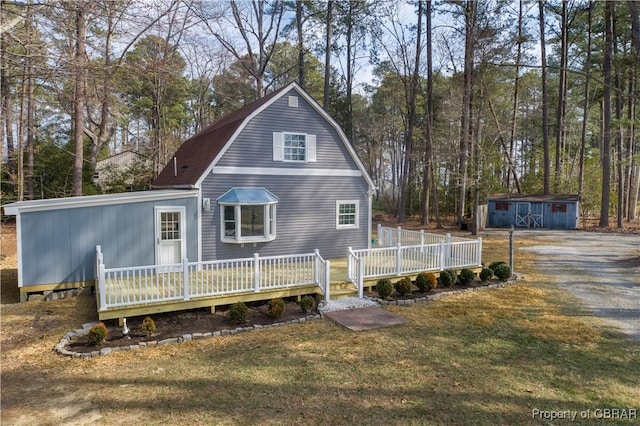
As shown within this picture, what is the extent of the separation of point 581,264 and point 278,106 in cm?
1175

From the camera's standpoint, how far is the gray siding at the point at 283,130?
11006mm

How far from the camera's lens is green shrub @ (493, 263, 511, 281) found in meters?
10.7

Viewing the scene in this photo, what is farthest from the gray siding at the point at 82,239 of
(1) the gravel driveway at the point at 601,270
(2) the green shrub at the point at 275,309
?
(1) the gravel driveway at the point at 601,270

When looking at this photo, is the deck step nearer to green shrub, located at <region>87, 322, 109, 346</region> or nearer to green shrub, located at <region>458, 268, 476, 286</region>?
green shrub, located at <region>458, 268, 476, 286</region>

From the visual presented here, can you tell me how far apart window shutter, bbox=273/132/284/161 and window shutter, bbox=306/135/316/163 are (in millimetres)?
913

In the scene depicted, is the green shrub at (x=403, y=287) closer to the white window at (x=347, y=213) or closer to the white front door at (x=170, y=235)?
the white window at (x=347, y=213)

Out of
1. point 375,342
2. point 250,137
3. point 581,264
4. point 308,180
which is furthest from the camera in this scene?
point 581,264

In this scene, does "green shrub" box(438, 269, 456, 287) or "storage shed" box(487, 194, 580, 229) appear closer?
"green shrub" box(438, 269, 456, 287)

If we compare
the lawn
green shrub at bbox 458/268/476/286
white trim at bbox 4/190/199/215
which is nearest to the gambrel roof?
white trim at bbox 4/190/199/215

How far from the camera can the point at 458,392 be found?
481 cm

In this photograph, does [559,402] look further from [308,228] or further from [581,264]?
[581,264]

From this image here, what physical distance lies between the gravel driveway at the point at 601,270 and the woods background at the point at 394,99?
4249 mm

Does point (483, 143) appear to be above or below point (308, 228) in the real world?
above

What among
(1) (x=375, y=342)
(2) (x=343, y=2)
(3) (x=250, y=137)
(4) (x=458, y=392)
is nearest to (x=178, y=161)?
(3) (x=250, y=137)
